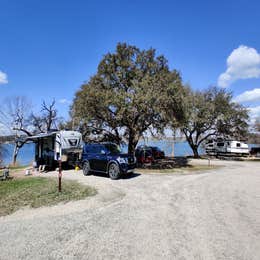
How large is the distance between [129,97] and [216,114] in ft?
49.8

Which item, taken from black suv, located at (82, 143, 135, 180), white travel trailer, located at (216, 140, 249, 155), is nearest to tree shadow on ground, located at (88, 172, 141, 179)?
black suv, located at (82, 143, 135, 180)

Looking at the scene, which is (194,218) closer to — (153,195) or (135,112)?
(153,195)

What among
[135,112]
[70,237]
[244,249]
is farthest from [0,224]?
[135,112]

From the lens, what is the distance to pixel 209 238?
413 cm

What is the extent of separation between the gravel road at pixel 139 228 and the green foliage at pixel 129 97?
7.83 metres

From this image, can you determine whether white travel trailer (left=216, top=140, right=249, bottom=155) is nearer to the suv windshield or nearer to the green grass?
the suv windshield

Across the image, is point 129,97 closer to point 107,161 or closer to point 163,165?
point 107,161

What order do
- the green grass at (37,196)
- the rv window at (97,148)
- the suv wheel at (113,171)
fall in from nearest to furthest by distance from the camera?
the green grass at (37,196), the suv wheel at (113,171), the rv window at (97,148)

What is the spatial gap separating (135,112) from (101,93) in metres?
2.80

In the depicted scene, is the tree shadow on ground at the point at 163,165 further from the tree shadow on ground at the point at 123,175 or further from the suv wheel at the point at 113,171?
the suv wheel at the point at 113,171

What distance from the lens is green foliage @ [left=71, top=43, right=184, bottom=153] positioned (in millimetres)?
14234

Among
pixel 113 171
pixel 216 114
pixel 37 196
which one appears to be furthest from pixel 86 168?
pixel 216 114

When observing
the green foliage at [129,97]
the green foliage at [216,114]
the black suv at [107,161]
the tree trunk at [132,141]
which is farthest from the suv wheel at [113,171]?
the green foliage at [216,114]

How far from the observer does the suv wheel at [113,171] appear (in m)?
11.1
